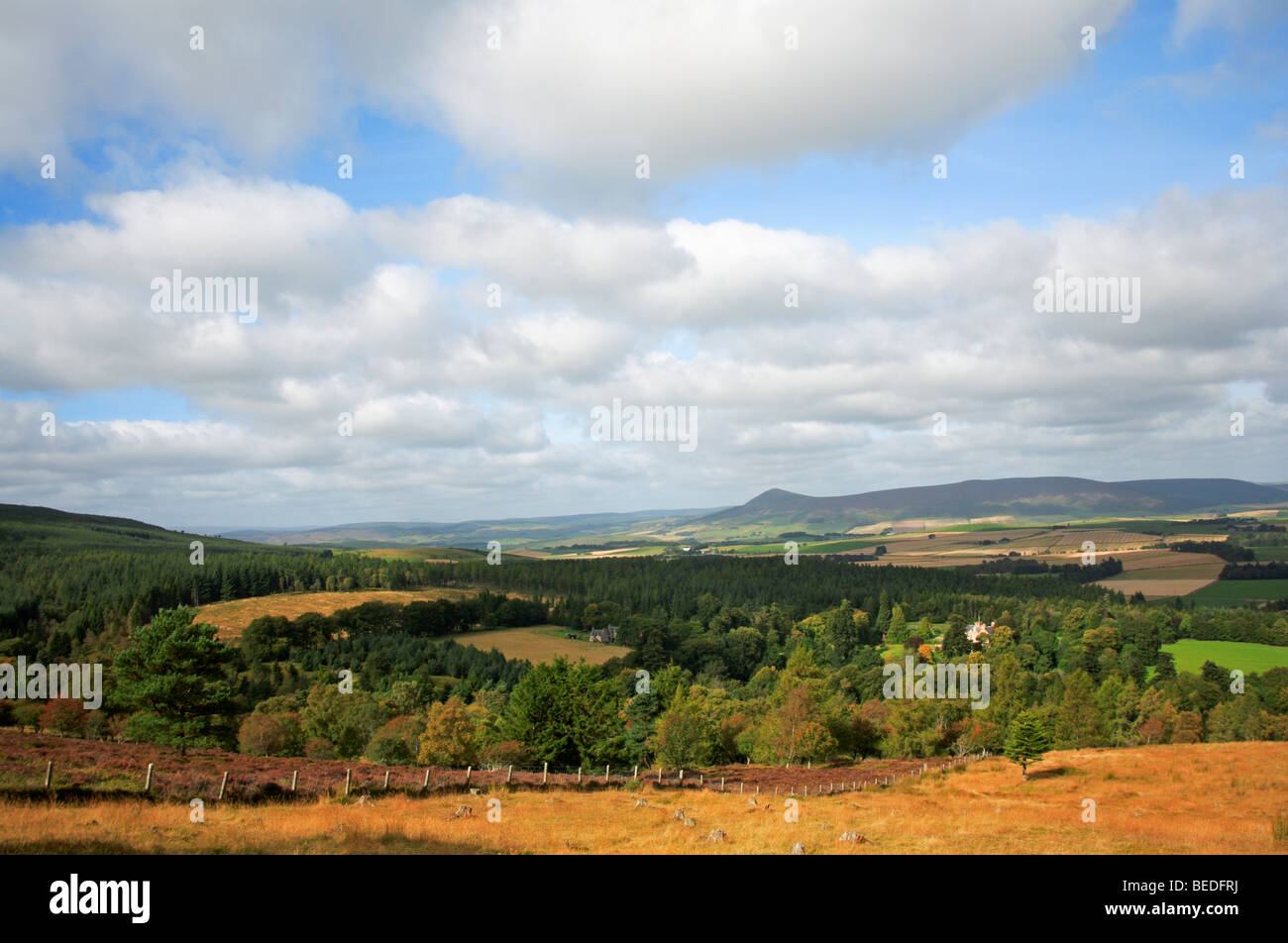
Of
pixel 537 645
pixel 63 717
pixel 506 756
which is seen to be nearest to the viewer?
pixel 506 756

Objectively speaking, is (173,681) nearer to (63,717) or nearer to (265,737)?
(265,737)

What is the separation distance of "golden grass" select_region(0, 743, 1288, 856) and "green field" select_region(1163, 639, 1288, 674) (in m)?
96.6

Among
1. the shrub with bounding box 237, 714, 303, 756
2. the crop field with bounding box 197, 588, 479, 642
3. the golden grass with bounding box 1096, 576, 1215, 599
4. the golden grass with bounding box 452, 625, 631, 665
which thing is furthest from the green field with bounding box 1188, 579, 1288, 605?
the shrub with bounding box 237, 714, 303, 756

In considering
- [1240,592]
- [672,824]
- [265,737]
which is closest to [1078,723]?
[672,824]

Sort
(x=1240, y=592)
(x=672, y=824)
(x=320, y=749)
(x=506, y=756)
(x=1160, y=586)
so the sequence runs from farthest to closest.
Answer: (x=1160, y=586) → (x=1240, y=592) → (x=320, y=749) → (x=506, y=756) → (x=672, y=824)

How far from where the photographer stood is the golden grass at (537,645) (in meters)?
136

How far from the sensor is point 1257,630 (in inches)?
5394

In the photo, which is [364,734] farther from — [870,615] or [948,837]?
[870,615]

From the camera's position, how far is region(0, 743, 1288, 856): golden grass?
50.9 ft

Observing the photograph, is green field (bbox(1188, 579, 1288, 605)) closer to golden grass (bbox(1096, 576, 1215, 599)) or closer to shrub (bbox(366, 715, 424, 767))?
golden grass (bbox(1096, 576, 1215, 599))

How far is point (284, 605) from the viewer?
16550 centimetres

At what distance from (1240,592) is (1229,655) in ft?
236
